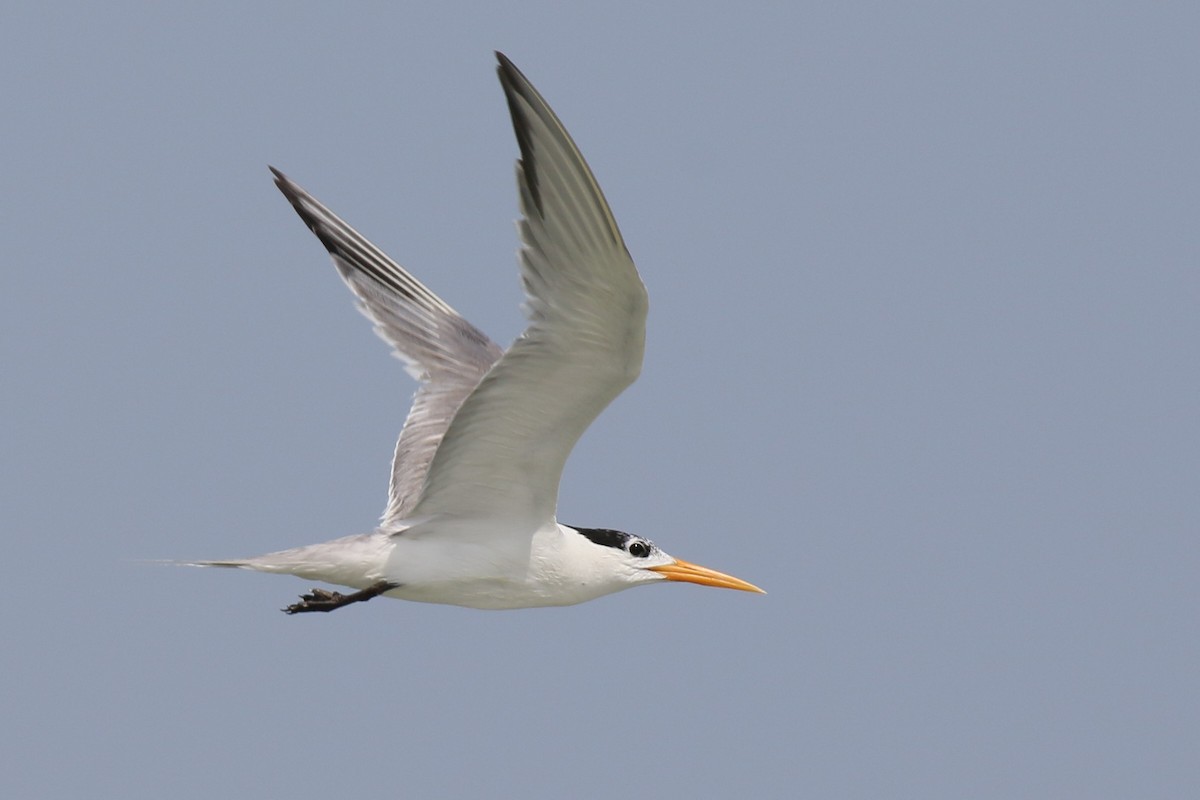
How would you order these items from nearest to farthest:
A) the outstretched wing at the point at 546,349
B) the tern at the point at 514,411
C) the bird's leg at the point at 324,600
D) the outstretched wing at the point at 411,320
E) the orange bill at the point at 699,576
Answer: the outstretched wing at the point at 546,349, the tern at the point at 514,411, the bird's leg at the point at 324,600, the orange bill at the point at 699,576, the outstretched wing at the point at 411,320

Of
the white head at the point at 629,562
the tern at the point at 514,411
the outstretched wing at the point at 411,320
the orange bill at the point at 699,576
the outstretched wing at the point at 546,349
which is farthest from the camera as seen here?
the outstretched wing at the point at 411,320

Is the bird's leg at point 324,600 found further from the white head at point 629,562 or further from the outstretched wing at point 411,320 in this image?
the outstretched wing at point 411,320

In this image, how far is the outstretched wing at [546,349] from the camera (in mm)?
6223

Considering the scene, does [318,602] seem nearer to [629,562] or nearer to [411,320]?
[629,562]

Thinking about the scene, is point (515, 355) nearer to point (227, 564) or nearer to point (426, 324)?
point (227, 564)

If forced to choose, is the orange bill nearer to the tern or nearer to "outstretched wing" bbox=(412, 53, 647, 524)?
the tern

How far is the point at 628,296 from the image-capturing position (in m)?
6.60

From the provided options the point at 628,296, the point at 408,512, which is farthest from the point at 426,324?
the point at 628,296

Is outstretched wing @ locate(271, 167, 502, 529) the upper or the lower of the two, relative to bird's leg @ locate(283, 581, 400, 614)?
upper

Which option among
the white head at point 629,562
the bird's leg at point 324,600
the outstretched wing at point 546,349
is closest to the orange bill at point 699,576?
the white head at point 629,562

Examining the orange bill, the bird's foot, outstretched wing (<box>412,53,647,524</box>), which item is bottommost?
the bird's foot

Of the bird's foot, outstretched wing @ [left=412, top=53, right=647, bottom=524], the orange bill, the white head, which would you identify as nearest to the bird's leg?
the bird's foot

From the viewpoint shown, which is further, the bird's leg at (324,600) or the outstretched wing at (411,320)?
the outstretched wing at (411,320)

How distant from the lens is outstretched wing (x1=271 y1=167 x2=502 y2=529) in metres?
9.55
